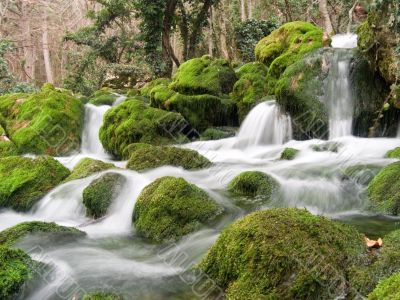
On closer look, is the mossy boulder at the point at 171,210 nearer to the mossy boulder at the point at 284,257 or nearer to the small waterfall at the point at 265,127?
the mossy boulder at the point at 284,257

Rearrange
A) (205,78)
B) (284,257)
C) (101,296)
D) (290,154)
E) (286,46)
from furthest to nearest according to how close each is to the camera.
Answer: (286,46) → (205,78) → (290,154) → (101,296) → (284,257)

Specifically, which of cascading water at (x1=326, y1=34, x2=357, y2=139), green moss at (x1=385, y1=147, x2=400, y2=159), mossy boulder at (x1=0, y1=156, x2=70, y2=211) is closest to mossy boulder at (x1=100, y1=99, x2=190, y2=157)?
mossy boulder at (x1=0, y1=156, x2=70, y2=211)

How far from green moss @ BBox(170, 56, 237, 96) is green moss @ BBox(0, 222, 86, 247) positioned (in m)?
8.49

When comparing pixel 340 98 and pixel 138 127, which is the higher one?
pixel 340 98

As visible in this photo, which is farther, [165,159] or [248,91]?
[248,91]

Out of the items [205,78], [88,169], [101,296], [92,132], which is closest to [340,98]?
[205,78]

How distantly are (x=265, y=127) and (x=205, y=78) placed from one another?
10.9 feet

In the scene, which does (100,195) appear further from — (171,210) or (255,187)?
(255,187)

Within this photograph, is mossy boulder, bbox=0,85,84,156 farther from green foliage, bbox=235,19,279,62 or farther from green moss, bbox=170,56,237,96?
green foliage, bbox=235,19,279,62

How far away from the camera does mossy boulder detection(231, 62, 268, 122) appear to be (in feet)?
40.1

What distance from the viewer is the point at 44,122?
→ 12.2 meters

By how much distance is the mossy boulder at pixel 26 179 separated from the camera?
7.25 metres

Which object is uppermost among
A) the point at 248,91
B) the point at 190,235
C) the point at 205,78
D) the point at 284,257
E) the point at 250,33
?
the point at 250,33

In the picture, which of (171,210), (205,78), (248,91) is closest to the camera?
(171,210)
